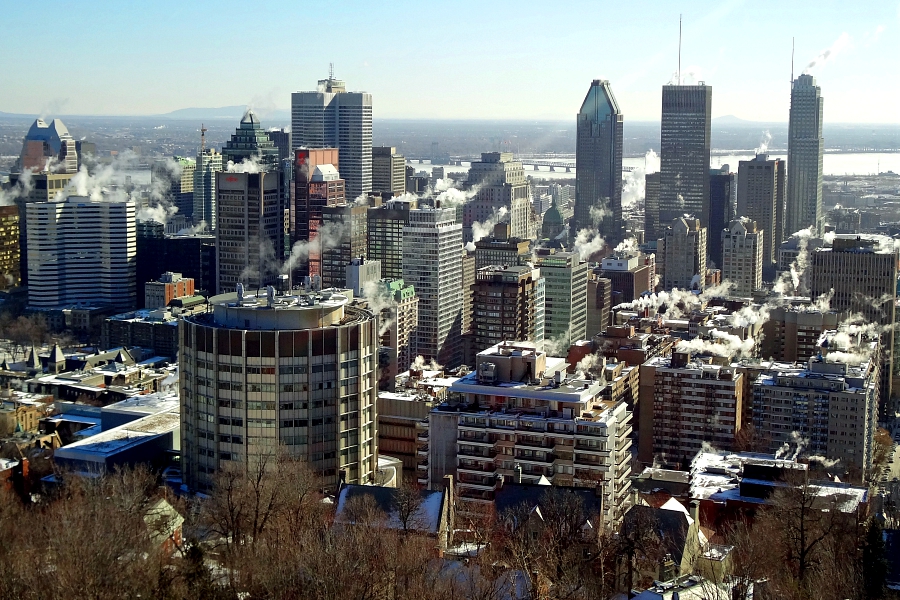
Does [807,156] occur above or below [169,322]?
A: above

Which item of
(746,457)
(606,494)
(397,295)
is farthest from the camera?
(397,295)

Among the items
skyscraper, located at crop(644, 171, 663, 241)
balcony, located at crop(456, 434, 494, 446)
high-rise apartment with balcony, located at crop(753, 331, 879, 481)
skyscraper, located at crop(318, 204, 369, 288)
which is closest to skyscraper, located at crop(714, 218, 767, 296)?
skyscraper, located at crop(644, 171, 663, 241)

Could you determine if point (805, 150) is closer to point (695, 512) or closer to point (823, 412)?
point (823, 412)

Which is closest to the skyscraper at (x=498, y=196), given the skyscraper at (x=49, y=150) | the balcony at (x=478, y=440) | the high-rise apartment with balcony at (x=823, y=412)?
the skyscraper at (x=49, y=150)

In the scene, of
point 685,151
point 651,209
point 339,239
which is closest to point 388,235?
point 339,239

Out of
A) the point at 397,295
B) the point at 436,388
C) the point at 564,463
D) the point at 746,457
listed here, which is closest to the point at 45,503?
the point at 564,463

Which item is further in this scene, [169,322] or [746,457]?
[169,322]

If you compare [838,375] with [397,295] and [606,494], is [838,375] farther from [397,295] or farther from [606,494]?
[397,295]
